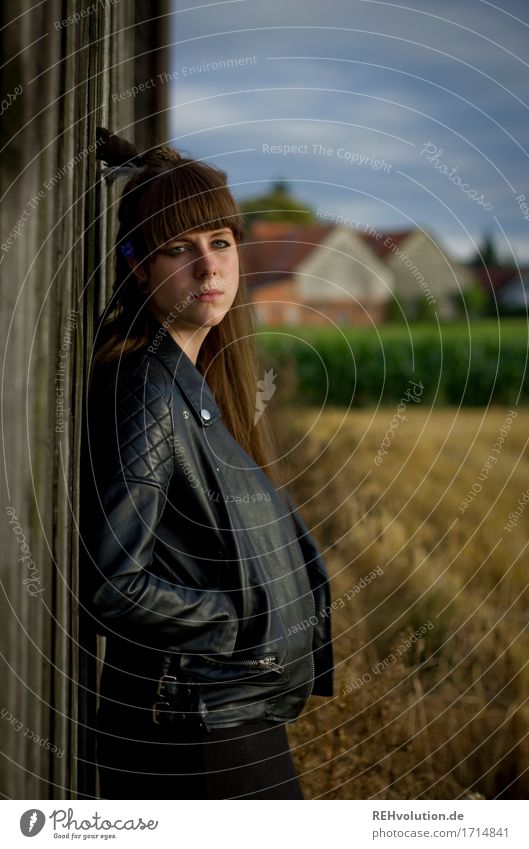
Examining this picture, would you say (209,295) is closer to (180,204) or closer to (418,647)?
(180,204)

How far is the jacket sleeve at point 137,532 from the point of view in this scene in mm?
1431

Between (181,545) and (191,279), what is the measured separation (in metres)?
0.44

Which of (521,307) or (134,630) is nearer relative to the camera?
(134,630)

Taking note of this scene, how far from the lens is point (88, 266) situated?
1.67m

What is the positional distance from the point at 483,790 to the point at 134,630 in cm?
178

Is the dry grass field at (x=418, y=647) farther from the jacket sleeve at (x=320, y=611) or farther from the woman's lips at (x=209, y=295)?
the woman's lips at (x=209, y=295)

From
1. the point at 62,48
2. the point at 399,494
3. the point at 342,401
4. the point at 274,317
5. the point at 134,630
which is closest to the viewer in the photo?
the point at 62,48

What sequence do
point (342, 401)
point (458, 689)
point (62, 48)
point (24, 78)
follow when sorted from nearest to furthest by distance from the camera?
point (24, 78), point (62, 48), point (458, 689), point (342, 401)

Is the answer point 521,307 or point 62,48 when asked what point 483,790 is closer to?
point 62,48

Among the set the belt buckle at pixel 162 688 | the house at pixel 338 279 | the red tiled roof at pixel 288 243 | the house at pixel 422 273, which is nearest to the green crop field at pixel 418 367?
the house at pixel 338 279

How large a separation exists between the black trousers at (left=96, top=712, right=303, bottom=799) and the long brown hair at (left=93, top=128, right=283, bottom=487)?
0.52 meters

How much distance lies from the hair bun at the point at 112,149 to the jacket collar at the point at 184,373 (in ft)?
1.15

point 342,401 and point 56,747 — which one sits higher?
point 342,401

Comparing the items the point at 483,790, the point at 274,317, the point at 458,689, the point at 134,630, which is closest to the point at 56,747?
the point at 134,630
